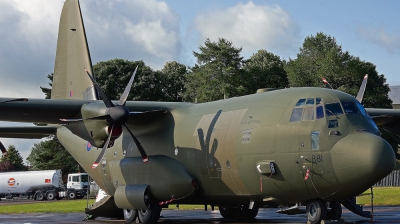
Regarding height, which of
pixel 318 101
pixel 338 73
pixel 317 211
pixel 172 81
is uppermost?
pixel 172 81

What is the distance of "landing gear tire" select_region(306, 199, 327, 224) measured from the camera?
14773 mm

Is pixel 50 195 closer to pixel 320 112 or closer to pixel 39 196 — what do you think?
pixel 39 196

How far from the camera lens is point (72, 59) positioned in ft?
83.6

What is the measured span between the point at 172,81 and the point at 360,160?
53.2m

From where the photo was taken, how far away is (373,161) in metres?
13.3

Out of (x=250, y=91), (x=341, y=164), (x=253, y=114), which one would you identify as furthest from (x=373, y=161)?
(x=250, y=91)

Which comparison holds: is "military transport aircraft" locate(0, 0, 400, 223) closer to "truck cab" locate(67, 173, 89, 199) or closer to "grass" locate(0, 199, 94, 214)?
"grass" locate(0, 199, 94, 214)

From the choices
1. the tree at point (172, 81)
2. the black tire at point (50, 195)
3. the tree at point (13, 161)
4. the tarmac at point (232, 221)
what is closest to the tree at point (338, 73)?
the tree at point (172, 81)

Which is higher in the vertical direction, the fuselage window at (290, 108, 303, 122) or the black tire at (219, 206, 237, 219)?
the fuselage window at (290, 108, 303, 122)

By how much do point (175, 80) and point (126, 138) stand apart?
151 feet

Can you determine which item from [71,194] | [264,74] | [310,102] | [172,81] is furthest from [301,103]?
[172,81]

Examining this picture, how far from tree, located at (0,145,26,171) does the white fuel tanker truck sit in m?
43.2

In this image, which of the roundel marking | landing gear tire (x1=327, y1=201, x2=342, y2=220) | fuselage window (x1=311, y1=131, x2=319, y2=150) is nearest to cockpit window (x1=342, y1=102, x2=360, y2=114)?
fuselage window (x1=311, y1=131, x2=319, y2=150)

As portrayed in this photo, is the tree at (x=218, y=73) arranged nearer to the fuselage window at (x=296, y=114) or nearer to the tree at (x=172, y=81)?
the tree at (x=172, y=81)
